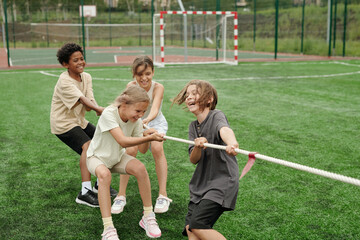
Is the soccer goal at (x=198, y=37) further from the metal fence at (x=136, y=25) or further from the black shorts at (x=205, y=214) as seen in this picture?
the black shorts at (x=205, y=214)

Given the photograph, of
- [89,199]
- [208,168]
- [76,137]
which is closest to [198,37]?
[76,137]

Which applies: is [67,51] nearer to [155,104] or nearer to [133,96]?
[155,104]

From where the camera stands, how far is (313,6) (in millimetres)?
24703

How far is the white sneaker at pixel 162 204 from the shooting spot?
3.41 m

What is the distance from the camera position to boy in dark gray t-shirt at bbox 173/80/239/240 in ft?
8.29

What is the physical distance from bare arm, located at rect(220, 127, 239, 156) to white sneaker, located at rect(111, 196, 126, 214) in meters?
1.31

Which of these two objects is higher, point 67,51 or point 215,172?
point 67,51

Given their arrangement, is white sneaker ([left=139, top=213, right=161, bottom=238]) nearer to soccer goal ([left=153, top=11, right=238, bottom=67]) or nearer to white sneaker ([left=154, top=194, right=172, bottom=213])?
white sneaker ([left=154, top=194, right=172, bottom=213])

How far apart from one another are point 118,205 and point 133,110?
3.10ft

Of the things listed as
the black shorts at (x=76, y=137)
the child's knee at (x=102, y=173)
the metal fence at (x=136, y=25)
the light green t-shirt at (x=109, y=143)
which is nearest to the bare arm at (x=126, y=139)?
the light green t-shirt at (x=109, y=143)

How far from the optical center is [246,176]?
4.22m

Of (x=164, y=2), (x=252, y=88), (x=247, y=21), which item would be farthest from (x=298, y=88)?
(x=247, y=21)

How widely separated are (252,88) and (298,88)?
1038 millimetres

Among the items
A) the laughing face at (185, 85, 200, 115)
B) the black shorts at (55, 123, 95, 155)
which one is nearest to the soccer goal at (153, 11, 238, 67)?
the black shorts at (55, 123, 95, 155)
